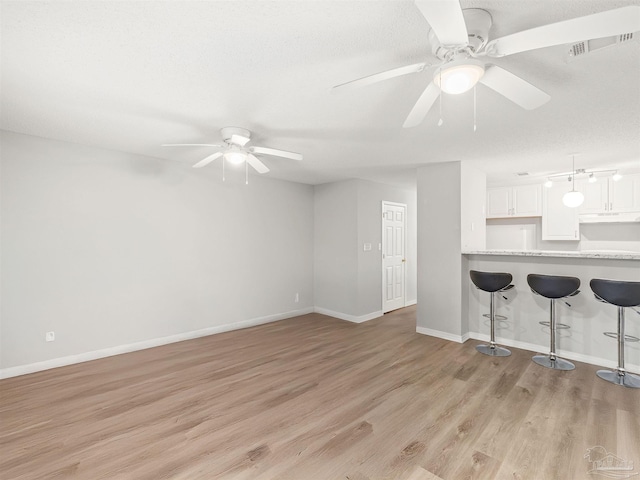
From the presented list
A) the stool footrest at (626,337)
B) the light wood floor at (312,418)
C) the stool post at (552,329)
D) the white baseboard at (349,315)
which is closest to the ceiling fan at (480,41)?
the light wood floor at (312,418)

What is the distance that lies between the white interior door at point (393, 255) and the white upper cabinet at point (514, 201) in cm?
181

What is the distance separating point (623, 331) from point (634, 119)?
2051 mm

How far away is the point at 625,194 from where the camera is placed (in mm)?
4918

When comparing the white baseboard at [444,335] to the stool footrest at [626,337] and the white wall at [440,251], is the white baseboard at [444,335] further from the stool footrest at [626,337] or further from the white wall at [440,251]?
the stool footrest at [626,337]

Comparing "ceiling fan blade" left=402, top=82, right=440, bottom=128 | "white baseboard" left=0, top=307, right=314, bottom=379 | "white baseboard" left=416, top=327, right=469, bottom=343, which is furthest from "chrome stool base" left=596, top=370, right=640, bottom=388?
"white baseboard" left=0, top=307, right=314, bottom=379

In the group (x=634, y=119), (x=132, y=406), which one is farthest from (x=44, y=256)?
(x=634, y=119)

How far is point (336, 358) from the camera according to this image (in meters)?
3.66

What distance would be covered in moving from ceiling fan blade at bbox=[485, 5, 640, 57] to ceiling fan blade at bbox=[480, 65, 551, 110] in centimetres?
18

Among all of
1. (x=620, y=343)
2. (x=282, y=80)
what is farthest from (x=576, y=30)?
(x=620, y=343)

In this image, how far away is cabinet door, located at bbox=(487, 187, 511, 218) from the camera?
6074 mm

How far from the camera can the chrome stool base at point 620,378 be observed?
2924 mm

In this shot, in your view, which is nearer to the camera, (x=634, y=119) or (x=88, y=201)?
(x=634, y=119)

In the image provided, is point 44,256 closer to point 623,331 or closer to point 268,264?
point 268,264

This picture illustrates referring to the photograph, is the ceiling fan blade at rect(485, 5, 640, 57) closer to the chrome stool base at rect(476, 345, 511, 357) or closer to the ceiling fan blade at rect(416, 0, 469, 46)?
the ceiling fan blade at rect(416, 0, 469, 46)
